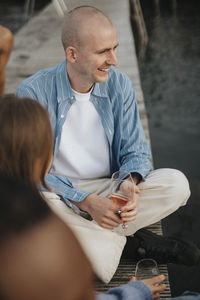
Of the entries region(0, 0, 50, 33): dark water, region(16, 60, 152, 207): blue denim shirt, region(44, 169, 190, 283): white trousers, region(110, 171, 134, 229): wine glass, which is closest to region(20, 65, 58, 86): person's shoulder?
region(16, 60, 152, 207): blue denim shirt

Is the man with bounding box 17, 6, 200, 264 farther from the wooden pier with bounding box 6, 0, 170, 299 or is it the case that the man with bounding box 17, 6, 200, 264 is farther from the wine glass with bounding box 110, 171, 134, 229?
the wooden pier with bounding box 6, 0, 170, 299

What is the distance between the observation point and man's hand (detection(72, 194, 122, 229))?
2162mm

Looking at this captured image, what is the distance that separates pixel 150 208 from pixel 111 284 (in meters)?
0.40

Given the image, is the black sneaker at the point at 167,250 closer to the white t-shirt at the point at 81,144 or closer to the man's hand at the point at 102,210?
the man's hand at the point at 102,210

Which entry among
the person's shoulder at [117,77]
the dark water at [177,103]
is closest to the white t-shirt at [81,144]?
the person's shoulder at [117,77]

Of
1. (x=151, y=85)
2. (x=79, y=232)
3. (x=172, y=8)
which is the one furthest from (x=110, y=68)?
(x=172, y=8)

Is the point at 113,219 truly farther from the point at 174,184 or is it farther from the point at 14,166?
the point at 14,166

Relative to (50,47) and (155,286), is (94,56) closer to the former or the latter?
(155,286)

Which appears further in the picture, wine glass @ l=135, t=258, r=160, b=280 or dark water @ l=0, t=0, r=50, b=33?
dark water @ l=0, t=0, r=50, b=33

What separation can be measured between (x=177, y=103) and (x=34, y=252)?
3915 millimetres

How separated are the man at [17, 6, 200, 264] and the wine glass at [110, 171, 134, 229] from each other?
0.66 ft

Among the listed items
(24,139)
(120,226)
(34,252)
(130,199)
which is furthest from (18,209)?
(120,226)

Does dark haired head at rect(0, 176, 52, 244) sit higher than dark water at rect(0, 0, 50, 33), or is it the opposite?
dark haired head at rect(0, 176, 52, 244)

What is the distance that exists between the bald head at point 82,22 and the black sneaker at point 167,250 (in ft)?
3.31
